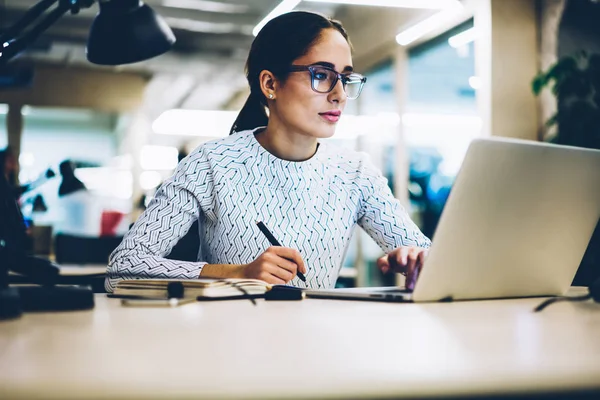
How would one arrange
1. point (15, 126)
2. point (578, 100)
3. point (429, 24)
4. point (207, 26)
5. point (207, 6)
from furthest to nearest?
point (15, 126), point (207, 26), point (207, 6), point (429, 24), point (578, 100)

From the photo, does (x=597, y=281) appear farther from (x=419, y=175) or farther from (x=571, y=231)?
(x=419, y=175)

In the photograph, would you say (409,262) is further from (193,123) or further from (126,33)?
(193,123)

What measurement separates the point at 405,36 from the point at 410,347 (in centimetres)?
484

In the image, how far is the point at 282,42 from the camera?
5.87ft

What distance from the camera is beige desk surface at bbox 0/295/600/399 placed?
0.44 m

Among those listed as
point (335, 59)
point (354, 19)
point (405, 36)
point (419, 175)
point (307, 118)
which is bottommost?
point (419, 175)

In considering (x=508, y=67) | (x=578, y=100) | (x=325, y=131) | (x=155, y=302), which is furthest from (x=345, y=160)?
(x=508, y=67)

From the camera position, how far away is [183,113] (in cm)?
1090

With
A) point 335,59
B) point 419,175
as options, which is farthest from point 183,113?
point 335,59

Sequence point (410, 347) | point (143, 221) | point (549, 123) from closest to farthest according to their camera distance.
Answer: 1. point (410, 347)
2. point (143, 221)
3. point (549, 123)

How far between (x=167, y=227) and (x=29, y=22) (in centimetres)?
56

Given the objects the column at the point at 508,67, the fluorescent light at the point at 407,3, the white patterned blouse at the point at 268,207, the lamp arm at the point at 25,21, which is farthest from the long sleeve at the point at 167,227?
the column at the point at 508,67

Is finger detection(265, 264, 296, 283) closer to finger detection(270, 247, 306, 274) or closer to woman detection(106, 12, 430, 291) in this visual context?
finger detection(270, 247, 306, 274)

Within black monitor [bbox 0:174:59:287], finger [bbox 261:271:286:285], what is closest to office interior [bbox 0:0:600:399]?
black monitor [bbox 0:174:59:287]
